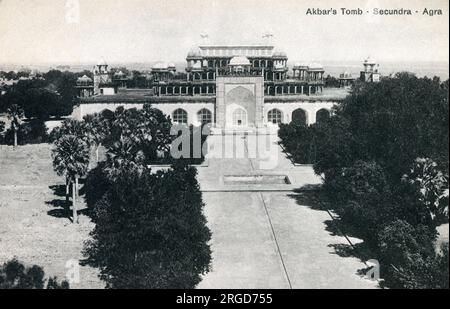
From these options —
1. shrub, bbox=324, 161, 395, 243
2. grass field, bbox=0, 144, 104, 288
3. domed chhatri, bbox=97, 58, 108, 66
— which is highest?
domed chhatri, bbox=97, 58, 108, 66

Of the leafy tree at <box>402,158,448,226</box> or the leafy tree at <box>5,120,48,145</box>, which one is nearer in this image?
the leafy tree at <box>402,158,448,226</box>

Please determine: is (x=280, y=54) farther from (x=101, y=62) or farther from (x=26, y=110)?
(x=26, y=110)

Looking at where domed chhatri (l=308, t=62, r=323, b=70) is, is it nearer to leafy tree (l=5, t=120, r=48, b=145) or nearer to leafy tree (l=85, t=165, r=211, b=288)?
leafy tree (l=5, t=120, r=48, b=145)

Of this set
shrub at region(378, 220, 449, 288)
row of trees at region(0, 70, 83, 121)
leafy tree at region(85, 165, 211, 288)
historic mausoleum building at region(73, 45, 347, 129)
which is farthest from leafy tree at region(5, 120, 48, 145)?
shrub at region(378, 220, 449, 288)

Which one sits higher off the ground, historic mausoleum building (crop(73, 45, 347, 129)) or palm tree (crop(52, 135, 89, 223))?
historic mausoleum building (crop(73, 45, 347, 129))

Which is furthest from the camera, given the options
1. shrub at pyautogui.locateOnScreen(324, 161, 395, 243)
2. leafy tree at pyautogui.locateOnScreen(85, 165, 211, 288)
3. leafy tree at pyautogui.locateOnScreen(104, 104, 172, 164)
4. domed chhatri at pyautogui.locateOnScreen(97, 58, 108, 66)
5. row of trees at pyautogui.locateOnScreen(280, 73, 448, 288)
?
domed chhatri at pyautogui.locateOnScreen(97, 58, 108, 66)

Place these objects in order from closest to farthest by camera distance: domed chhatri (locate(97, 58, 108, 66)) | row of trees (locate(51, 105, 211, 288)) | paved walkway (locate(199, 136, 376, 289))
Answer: row of trees (locate(51, 105, 211, 288))
paved walkway (locate(199, 136, 376, 289))
domed chhatri (locate(97, 58, 108, 66))

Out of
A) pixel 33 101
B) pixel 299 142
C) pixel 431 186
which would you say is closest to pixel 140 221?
pixel 431 186
